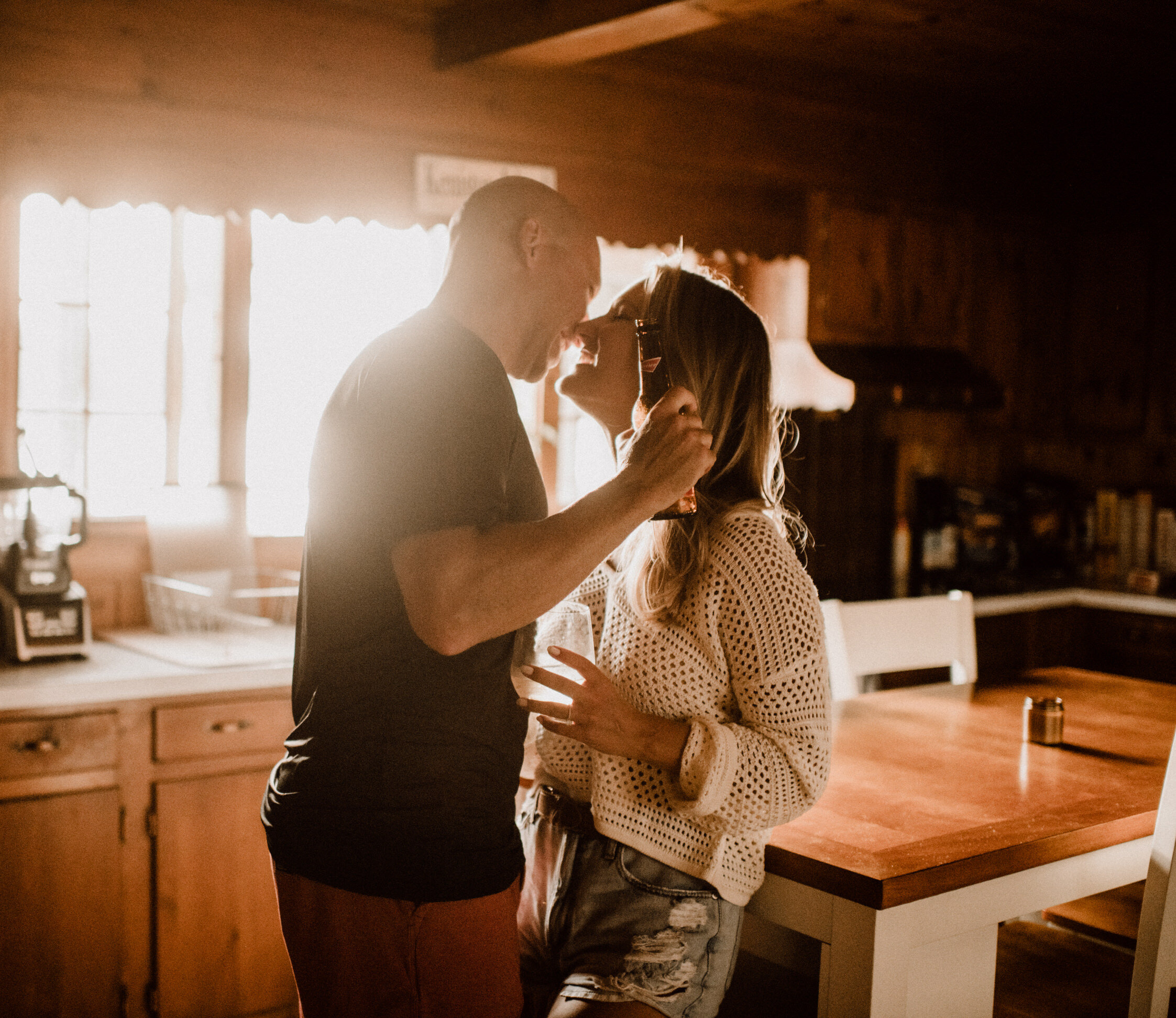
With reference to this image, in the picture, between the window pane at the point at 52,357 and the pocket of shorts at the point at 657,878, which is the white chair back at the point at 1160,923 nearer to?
the pocket of shorts at the point at 657,878

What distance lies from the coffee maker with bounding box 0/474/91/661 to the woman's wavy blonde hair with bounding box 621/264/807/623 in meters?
1.76

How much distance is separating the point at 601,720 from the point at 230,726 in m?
1.65

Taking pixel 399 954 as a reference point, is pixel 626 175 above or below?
above

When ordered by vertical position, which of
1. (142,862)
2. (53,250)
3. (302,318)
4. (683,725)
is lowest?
(142,862)

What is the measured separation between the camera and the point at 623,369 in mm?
1569

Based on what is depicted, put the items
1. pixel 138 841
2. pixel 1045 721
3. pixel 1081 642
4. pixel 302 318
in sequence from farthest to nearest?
1. pixel 1081 642
2. pixel 302 318
3. pixel 138 841
4. pixel 1045 721

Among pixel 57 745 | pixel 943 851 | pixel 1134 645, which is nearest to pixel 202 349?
pixel 57 745

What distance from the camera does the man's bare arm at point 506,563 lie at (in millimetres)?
1141

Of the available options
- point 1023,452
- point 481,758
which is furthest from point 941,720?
point 1023,452

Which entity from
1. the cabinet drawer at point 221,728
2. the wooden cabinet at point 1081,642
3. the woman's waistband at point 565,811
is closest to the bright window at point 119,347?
the cabinet drawer at point 221,728

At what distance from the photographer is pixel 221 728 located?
8.90 feet

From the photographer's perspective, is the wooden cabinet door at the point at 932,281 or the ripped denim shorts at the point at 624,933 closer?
the ripped denim shorts at the point at 624,933

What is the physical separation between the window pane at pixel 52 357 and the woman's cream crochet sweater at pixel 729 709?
7.37 ft

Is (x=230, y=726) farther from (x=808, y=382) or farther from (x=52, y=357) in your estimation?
(x=808, y=382)
